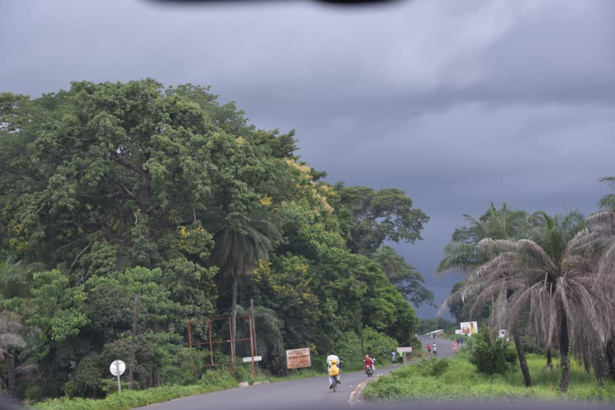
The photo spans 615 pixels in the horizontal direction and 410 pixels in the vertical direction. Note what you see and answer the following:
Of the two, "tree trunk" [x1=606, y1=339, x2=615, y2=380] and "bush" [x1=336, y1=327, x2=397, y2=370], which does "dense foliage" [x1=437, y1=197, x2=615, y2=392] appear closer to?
"tree trunk" [x1=606, y1=339, x2=615, y2=380]

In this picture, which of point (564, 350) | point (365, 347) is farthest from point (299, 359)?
point (564, 350)

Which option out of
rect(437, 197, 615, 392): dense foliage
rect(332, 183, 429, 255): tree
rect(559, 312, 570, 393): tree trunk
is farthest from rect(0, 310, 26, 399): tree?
rect(332, 183, 429, 255): tree

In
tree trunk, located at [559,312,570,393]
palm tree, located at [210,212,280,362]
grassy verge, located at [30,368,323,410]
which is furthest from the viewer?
palm tree, located at [210,212,280,362]

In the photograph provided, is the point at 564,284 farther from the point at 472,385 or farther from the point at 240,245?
the point at 240,245

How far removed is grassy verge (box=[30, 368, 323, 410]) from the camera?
22375 millimetres

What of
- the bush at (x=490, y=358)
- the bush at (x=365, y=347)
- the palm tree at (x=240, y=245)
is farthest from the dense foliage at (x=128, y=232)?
the bush at (x=490, y=358)

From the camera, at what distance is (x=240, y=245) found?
39.9m

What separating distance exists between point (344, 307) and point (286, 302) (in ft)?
21.5

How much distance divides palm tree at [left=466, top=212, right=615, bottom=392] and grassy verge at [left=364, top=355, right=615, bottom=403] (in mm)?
1536

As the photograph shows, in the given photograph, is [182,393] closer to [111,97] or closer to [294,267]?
[111,97]

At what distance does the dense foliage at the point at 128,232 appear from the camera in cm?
3141

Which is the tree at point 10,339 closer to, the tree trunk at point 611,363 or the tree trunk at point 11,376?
the tree trunk at point 11,376

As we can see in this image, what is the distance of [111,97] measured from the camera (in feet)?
115

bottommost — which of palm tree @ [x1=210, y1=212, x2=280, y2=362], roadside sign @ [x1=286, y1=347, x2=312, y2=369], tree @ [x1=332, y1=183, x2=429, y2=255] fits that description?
roadside sign @ [x1=286, y1=347, x2=312, y2=369]
